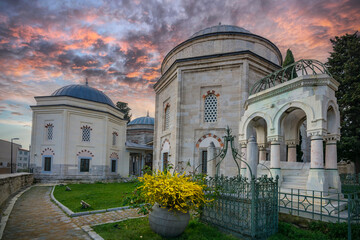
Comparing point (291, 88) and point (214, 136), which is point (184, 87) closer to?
point (214, 136)

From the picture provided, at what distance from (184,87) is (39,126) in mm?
14771

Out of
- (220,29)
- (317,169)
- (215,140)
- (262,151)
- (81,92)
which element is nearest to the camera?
(317,169)

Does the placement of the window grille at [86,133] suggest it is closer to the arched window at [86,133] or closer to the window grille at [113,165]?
the arched window at [86,133]

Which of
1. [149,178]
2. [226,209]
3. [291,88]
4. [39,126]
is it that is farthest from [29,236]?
[39,126]

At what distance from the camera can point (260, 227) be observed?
577 cm

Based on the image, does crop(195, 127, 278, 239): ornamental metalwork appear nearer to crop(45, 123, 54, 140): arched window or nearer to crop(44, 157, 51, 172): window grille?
crop(44, 157, 51, 172): window grille

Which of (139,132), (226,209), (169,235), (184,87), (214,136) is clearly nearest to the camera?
(169,235)

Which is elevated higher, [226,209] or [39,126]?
[39,126]

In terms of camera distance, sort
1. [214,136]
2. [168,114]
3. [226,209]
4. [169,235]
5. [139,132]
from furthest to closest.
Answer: [139,132]
[168,114]
[214,136]
[226,209]
[169,235]

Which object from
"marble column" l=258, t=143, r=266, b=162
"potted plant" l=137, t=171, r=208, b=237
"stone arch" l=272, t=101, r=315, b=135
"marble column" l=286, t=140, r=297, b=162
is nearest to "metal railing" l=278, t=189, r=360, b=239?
"stone arch" l=272, t=101, r=315, b=135

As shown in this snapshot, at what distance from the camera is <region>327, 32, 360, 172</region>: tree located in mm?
14984

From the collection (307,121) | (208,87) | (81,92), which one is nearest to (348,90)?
(208,87)

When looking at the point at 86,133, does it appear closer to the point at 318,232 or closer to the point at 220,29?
the point at 220,29

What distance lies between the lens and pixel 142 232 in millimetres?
5832
